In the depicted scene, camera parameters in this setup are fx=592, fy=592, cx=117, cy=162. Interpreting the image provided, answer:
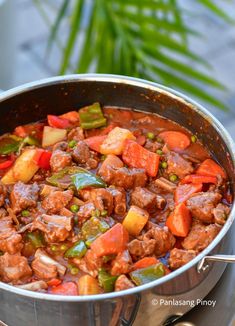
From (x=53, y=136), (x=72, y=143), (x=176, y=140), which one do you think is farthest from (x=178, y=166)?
(x=53, y=136)

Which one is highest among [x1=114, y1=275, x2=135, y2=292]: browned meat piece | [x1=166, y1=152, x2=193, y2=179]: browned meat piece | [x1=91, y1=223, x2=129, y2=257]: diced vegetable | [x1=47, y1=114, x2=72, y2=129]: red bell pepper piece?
[x1=47, y1=114, x2=72, y2=129]: red bell pepper piece

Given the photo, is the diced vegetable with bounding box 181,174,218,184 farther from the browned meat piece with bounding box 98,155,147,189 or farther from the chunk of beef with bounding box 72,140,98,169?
the chunk of beef with bounding box 72,140,98,169

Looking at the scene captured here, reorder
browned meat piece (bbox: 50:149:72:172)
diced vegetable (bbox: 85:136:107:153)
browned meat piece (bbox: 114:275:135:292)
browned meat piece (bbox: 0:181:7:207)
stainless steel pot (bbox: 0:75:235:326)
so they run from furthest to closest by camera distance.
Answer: diced vegetable (bbox: 85:136:107:153) → browned meat piece (bbox: 50:149:72:172) → browned meat piece (bbox: 0:181:7:207) → browned meat piece (bbox: 114:275:135:292) → stainless steel pot (bbox: 0:75:235:326)

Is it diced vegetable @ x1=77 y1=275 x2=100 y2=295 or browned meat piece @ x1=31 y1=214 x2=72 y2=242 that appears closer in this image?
diced vegetable @ x1=77 y1=275 x2=100 y2=295

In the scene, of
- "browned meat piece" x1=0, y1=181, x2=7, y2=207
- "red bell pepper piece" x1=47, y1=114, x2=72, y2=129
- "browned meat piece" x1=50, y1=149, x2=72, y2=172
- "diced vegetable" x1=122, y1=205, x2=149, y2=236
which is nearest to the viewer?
"diced vegetable" x1=122, y1=205, x2=149, y2=236

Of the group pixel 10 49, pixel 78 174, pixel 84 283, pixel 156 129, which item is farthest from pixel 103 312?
pixel 10 49

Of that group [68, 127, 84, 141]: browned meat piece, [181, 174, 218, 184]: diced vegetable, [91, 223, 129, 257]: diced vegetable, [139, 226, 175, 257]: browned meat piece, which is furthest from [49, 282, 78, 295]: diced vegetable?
[68, 127, 84, 141]: browned meat piece

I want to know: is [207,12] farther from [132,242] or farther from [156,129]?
[132,242]

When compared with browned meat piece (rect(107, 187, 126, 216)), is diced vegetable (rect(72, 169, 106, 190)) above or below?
above
